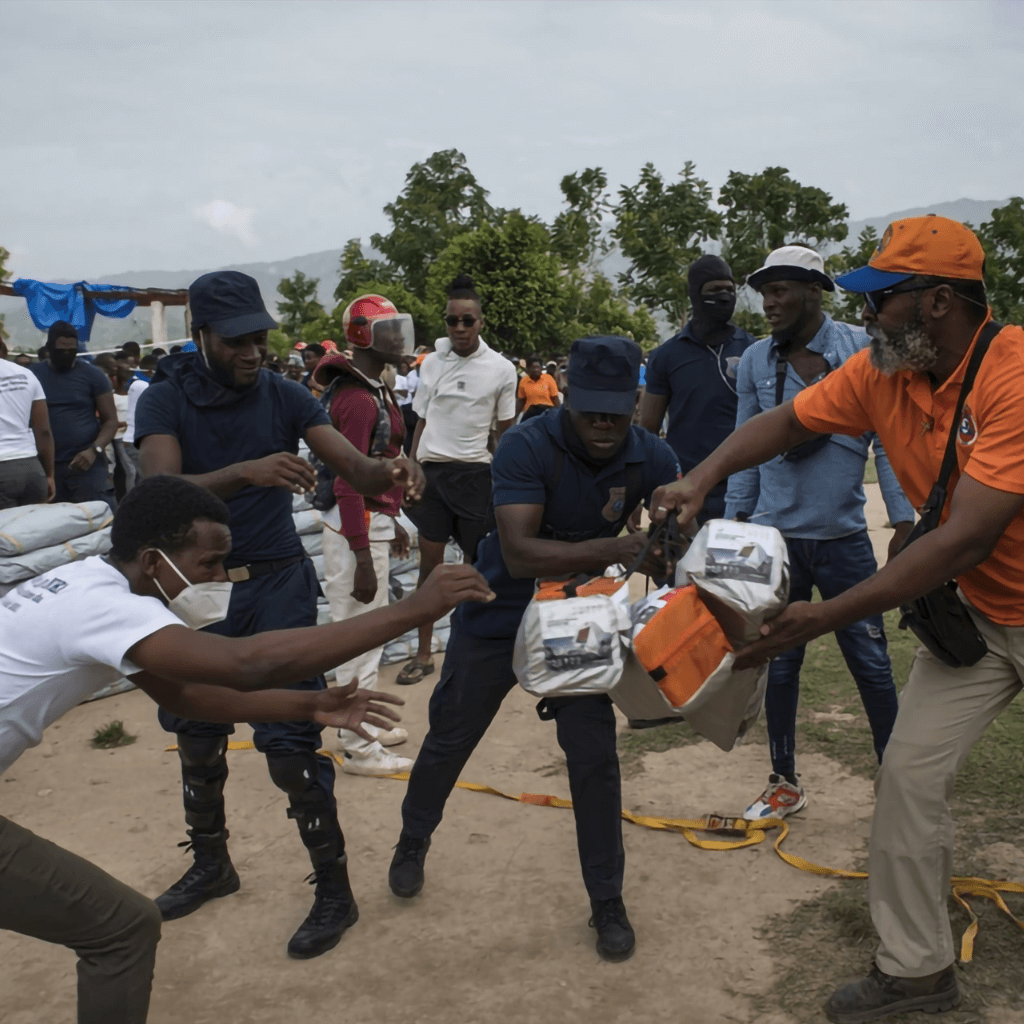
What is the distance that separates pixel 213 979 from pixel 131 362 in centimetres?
1301

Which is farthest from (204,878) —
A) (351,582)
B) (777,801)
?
(777,801)

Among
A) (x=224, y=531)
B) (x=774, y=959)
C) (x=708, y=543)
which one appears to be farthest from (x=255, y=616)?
(x=774, y=959)

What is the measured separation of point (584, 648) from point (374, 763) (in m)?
2.46

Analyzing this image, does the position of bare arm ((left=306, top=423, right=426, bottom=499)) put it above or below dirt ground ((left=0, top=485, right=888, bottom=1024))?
above

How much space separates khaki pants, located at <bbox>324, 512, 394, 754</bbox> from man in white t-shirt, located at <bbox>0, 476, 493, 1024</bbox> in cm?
238

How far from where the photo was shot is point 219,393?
3.68 metres

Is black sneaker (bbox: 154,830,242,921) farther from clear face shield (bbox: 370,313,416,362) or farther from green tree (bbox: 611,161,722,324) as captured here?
green tree (bbox: 611,161,722,324)

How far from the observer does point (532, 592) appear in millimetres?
3641

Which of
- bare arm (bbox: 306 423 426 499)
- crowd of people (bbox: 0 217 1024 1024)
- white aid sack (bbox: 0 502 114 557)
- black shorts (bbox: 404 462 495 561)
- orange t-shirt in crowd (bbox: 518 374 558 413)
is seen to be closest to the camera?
crowd of people (bbox: 0 217 1024 1024)

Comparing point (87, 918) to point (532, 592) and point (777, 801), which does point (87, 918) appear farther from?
point (777, 801)

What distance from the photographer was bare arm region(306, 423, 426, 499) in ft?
12.3

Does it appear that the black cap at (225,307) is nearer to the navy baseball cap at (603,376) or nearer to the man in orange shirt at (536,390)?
the navy baseball cap at (603,376)

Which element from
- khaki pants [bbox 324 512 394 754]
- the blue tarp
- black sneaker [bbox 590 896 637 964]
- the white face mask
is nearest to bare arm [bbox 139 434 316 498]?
the white face mask

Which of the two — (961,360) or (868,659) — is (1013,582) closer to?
(961,360)
